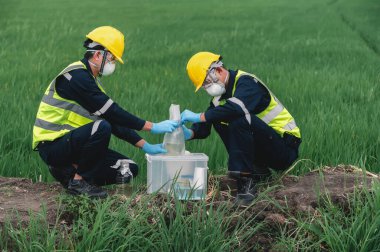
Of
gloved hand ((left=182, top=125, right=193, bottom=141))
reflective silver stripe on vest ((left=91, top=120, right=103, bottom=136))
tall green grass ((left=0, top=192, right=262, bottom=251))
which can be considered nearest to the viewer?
tall green grass ((left=0, top=192, right=262, bottom=251))

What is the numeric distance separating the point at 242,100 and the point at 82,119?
0.87 metres

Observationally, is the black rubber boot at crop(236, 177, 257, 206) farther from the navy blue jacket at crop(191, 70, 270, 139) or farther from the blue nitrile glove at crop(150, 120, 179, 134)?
the blue nitrile glove at crop(150, 120, 179, 134)

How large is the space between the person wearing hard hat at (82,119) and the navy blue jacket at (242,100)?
0.23m

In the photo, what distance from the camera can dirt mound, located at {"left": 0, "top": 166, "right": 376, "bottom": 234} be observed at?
3.88m

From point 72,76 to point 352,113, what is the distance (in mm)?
2996

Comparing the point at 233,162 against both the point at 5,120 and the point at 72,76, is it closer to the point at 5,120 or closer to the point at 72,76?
the point at 72,76

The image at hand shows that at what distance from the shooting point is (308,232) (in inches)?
148

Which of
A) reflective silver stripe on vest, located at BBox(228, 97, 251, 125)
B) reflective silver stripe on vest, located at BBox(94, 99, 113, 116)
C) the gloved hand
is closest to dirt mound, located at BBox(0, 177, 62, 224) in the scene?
reflective silver stripe on vest, located at BBox(94, 99, 113, 116)

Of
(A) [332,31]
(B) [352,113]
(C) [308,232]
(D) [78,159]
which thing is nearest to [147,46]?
(A) [332,31]

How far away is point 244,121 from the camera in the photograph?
4227 mm

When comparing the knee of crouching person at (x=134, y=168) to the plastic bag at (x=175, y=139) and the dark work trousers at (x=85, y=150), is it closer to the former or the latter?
the dark work trousers at (x=85, y=150)

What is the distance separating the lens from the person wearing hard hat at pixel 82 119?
424cm

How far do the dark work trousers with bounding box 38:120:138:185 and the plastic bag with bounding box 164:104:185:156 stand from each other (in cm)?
34

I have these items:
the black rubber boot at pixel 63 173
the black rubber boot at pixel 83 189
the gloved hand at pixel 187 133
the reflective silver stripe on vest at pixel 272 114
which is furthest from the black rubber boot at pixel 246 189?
the black rubber boot at pixel 63 173
